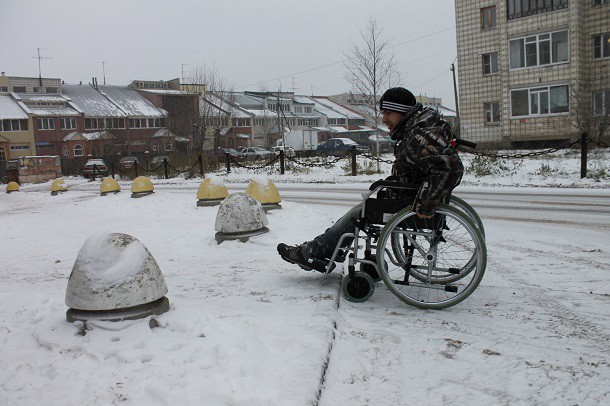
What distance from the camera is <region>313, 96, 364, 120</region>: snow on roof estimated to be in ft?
307

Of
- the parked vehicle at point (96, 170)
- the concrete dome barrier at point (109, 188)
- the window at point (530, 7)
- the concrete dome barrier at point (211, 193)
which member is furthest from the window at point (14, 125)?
the concrete dome barrier at point (211, 193)

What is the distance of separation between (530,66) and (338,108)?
6840cm

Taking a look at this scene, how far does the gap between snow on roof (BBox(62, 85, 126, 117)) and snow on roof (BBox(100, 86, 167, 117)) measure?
3.51 feet

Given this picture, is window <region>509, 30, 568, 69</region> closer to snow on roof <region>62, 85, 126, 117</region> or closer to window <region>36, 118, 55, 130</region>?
snow on roof <region>62, 85, 126, 117</region>

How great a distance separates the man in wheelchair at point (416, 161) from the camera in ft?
12.0

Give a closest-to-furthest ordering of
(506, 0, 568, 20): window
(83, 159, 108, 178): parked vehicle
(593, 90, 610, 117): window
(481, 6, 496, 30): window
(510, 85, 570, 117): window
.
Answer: (593, 90, 610, 117): window < (510, 85, 570, 117): window < (506, 0, 568, 20): window < (481, 6, 496, 30): window < (83, 159, 108, 178): parked vehicle

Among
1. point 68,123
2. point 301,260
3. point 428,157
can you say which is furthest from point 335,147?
point 428,157

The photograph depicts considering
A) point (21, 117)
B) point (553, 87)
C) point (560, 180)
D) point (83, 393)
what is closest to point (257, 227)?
point (83, 393)

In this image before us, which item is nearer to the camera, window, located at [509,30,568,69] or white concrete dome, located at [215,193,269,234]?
white concrete dome, located at [215,193,269,234]

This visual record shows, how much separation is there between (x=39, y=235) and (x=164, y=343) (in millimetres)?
7239

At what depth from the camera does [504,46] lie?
1163 inches

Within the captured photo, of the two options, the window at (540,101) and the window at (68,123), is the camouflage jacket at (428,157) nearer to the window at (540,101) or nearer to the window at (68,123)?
the window at (540,101)

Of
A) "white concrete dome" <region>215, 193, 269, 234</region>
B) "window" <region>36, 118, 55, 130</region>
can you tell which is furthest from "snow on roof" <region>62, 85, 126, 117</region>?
"white concrete dome" <region>215, 193, 269, 234</region>

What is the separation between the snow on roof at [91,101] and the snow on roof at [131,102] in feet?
3.51
